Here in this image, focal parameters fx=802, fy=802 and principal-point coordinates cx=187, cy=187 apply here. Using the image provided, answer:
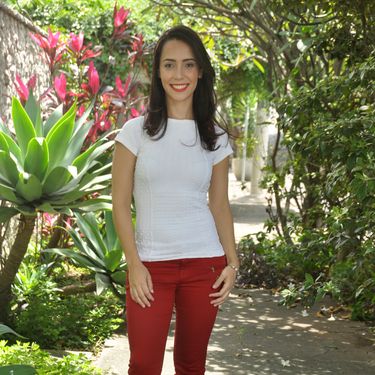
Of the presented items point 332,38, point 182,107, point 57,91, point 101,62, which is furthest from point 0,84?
point 101,62

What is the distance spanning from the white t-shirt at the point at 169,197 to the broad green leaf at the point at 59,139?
1.98 metres

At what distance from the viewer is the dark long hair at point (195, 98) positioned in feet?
9.35

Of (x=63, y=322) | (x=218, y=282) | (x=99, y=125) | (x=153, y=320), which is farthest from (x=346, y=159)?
(x=99, y=125)

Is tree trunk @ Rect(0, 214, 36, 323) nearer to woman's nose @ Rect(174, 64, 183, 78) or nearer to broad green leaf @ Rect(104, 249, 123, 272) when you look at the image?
broad green leaf @ Rect(104, 249, 123, 272)

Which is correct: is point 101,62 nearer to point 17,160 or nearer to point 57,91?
point 57,91

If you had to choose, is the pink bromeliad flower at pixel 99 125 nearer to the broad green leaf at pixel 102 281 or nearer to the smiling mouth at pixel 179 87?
the broad green leaf at pixel 102 281

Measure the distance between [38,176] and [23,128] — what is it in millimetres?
357

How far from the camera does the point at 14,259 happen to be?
4.62 m

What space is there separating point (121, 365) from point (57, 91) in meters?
2.37

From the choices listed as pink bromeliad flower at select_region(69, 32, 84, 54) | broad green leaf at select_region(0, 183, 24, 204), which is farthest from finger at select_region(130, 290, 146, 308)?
pink bromeliad flower at select_region(69, 32, 84, 54)

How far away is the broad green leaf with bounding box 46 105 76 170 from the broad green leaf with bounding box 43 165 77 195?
0.74 ft

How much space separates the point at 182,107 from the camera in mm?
2936

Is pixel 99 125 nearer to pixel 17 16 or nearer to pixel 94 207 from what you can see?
pixel 17 16

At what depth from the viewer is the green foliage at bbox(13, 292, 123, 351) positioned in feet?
15.8
